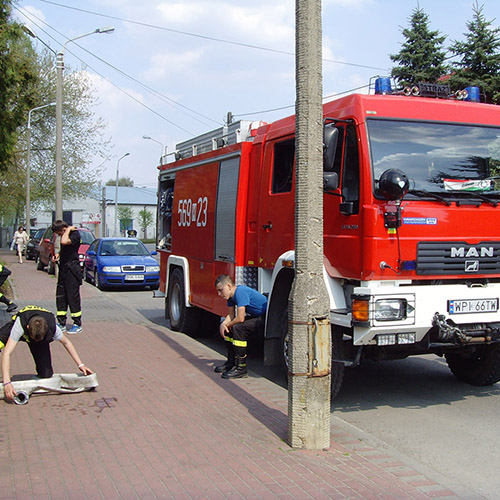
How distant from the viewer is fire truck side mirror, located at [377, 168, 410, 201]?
5.71 meters

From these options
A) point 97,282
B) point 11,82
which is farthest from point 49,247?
point 11,82

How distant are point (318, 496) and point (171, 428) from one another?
1.78 metres

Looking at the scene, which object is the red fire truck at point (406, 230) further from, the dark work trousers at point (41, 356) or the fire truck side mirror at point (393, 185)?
the dark work trousers at point (41, 356)

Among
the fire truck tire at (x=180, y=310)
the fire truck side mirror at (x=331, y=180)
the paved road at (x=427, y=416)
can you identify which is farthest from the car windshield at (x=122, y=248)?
the fire truck side mirror at (x=331, y=180)

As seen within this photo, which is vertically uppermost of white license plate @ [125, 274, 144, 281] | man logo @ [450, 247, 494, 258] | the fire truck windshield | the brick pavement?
the fire truck windshield

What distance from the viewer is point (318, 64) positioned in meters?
5.12

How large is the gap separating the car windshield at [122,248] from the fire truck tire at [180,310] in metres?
8.60

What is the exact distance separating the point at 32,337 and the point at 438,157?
14.1 ft

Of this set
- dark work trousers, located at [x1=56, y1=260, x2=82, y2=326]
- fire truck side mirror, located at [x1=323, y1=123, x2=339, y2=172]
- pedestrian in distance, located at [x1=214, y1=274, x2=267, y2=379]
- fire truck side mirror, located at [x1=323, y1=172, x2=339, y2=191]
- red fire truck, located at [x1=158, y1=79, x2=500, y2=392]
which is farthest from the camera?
dark work trousers, located at [x1=56, y1=260, x2=82, y2=326]

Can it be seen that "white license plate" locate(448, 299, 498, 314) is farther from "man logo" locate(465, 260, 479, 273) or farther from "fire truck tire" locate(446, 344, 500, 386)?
"fire truck tire" locate(446, 344, 500, 386)

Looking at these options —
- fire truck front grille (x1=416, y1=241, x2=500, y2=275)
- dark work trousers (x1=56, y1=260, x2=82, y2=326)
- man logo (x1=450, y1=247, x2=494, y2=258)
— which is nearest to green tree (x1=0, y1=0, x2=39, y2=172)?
dark work trousers (x1=56, y1=260, x2=82, y2=326)

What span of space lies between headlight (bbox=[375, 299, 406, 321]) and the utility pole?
0.80 metres

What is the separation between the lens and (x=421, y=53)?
17.8 meters

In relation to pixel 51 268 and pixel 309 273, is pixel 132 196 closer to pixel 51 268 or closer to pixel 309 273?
pixel 51 268
